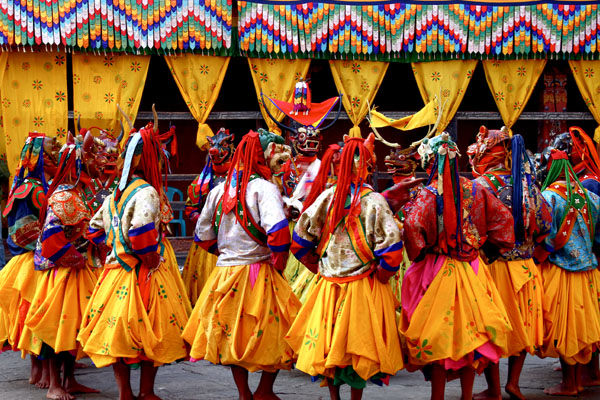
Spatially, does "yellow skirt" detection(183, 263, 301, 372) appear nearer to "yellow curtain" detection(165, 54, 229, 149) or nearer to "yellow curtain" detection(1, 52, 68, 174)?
"yellow curtain" detection(165, 54, 229, 149)

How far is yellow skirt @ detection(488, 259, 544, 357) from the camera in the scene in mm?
5500

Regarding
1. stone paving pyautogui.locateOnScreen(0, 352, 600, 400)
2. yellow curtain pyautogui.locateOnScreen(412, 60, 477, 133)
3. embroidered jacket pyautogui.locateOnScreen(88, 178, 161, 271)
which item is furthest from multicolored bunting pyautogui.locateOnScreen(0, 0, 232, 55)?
embroidered jacket pyautogui.locateOnScreen(88, 178, 161, 271)

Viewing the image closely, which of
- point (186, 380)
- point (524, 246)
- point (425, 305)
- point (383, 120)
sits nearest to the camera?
point (425, 305)

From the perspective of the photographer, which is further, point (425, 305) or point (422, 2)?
point (422, 2)

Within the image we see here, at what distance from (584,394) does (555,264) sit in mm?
1048

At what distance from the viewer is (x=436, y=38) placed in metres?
10.2

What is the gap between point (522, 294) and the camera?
560cm

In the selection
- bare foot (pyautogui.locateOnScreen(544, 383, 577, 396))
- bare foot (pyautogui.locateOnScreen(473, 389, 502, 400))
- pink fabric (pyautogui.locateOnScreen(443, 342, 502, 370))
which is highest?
pink fabric (pyautogui.locateOnScreen(443, 342, 502, 370))

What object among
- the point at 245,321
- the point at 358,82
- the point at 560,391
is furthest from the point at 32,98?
the point at 560,391

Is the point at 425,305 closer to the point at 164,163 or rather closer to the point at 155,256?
the point at 155,256

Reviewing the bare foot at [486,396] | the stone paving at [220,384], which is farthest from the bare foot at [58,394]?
the bare foot at [486,396]

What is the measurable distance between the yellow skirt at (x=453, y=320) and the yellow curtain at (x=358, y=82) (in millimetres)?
5535

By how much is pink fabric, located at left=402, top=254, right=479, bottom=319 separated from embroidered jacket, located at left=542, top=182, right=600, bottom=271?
1140mm

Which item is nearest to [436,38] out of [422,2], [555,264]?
[422,2]
